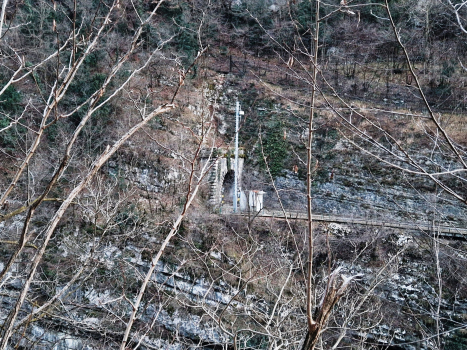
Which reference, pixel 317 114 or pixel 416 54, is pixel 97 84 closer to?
pixel 317 114

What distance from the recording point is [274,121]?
656 inches

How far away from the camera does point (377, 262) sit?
11383 mm

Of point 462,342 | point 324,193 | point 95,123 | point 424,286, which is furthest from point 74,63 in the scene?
point 324,193

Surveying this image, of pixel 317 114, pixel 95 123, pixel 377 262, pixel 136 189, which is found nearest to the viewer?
pixel 377 262

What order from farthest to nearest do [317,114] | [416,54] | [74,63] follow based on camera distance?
[416,54]
[317,114]
[74,63]

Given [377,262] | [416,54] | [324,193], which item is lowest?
[377,262]

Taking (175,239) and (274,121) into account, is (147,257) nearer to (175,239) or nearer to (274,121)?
(175,239)

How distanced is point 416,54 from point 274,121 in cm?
721

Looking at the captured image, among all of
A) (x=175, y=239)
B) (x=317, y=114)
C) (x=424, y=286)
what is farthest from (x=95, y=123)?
(x=424, y=286)

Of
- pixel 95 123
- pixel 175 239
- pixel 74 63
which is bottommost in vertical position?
pixel 175 239

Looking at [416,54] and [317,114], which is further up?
[416,54]

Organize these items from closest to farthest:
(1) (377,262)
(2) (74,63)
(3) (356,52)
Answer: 1. (2) (74,63)
2. (1) (377,262)
3. (3) (356,52)

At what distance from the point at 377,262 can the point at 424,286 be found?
4.47ft

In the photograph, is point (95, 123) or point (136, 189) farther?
point (95, 123)
